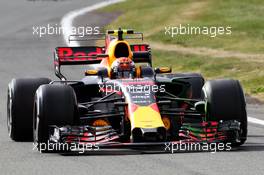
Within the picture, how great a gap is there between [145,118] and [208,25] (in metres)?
21.5

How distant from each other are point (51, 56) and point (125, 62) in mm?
14804

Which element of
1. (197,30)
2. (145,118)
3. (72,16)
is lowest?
(145,118)

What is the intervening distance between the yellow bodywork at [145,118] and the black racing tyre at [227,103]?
2.86 ft

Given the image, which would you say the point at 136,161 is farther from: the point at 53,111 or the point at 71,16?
the point at 71,16

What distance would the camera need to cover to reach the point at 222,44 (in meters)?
30.5

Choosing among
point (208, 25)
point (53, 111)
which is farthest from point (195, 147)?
point (208, 25)

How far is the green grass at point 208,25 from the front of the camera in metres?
24.5

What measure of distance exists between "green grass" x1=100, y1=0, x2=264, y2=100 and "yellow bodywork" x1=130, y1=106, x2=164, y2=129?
7.19 meters

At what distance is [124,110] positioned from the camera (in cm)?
1377

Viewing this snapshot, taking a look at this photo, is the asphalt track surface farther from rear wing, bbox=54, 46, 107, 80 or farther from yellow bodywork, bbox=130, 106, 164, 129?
rear wing, bbox=54, 46, 107, 80

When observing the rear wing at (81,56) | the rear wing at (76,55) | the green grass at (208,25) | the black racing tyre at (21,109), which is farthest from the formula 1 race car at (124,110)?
the green grass at (208,25)

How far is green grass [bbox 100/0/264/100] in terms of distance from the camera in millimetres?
24484

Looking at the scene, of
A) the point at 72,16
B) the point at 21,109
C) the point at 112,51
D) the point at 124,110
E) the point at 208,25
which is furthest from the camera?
the point at 72,16

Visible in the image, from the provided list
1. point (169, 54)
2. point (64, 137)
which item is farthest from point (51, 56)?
point (64, 137)
